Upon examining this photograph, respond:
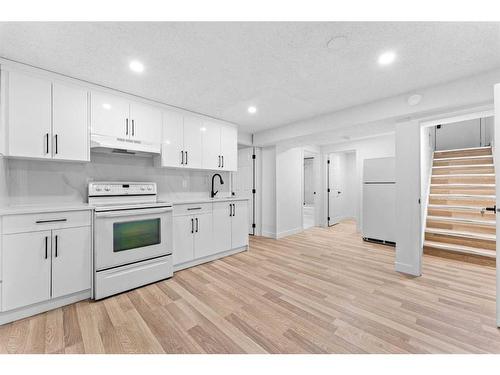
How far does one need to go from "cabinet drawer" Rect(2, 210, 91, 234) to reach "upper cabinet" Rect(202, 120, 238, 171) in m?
1.82

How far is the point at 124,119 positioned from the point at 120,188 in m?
0.87

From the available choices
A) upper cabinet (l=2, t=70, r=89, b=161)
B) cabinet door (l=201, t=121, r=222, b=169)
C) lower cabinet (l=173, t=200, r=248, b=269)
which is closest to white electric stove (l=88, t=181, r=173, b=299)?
lower cabinet (l=173, t=200, r=248, b=269)

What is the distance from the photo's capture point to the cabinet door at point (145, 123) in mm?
2836

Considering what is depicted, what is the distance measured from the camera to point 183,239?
302 centimetres

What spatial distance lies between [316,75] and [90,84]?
8.32 ft

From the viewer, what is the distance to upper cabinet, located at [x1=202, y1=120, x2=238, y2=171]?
143 inches

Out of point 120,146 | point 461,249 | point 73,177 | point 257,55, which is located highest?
point 257,55

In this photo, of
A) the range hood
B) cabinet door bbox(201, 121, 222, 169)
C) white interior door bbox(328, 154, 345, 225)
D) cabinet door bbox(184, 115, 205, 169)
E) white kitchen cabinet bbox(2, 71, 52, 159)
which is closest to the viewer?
white kitchen cabinet bbox(2, 71, 52, 159)

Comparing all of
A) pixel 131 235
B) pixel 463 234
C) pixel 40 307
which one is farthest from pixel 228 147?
pixel 463 234

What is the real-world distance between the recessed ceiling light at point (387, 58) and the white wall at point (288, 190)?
284 centimetres

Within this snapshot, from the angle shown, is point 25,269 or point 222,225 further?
point 222,225

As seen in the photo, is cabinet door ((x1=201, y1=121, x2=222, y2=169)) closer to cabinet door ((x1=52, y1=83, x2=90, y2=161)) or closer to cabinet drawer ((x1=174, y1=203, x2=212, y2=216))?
cabinet drawer ((x1=174, y1=203, x2=212, y2=216))

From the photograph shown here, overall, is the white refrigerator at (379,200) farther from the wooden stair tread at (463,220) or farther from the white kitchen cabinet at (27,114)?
the white kitchen cabinet at (27,114)

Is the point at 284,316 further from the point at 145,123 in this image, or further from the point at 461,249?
the point at 461,249
